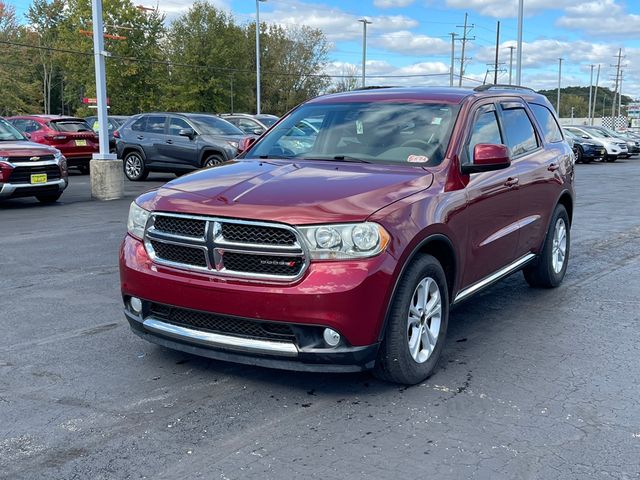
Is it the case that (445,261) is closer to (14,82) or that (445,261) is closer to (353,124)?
(353,124)

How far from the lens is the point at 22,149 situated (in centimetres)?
1232

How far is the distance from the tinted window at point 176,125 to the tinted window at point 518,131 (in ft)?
39.3

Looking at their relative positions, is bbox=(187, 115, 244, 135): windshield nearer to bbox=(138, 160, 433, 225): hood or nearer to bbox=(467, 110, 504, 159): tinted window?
bbox=(467, 110, 504, 159): tinted window

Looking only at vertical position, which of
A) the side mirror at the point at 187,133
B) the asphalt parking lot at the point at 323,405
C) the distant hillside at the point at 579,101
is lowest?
the asphalt parking lot at the point at 323,405

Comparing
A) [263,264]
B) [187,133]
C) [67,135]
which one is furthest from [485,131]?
[67,135]

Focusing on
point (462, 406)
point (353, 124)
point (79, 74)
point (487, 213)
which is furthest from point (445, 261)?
point (79, 74)

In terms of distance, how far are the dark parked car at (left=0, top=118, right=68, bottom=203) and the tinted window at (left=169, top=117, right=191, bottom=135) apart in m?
4.36

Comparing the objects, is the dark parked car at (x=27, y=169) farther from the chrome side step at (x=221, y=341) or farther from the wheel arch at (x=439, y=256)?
the wheel arch at (x=439, y=256)

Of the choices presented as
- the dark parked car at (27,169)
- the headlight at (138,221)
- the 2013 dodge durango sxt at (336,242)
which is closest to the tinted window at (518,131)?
the 2013 dodge durango sxt at (336,242)

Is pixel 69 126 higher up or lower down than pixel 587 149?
higher up

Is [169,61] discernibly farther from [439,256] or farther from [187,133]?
[439,256]

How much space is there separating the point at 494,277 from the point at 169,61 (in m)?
64.1

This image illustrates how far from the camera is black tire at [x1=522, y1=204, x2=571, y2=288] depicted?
649cm

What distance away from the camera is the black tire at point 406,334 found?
3.94m
